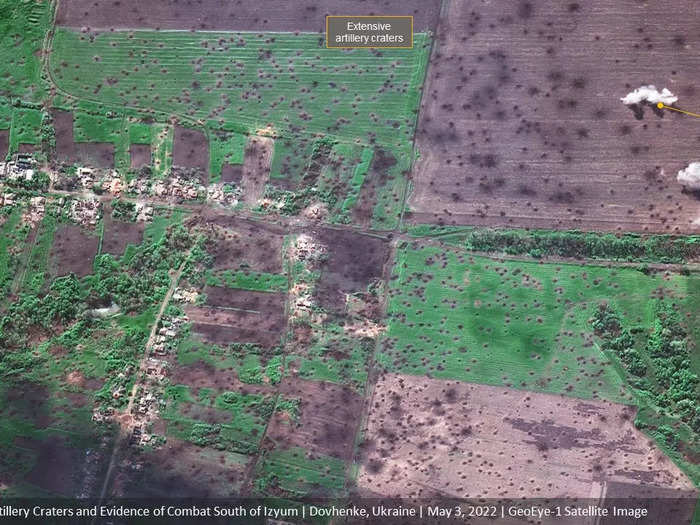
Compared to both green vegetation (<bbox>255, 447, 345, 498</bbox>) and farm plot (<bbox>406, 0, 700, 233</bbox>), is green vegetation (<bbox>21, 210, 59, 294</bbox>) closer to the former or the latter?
green vegetation (<bbox>255, 447, 345, 498</bbox>)

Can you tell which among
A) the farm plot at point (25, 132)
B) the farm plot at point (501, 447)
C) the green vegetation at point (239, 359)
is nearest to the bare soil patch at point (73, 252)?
the farm plot at point (25, 132)

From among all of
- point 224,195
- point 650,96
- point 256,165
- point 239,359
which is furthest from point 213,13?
point 650,96

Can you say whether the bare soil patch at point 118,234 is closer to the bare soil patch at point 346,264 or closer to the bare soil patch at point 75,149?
the bare soil patch at point 75,149

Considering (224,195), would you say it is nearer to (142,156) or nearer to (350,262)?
(142,156)

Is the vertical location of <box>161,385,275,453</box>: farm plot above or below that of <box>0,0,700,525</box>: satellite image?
below

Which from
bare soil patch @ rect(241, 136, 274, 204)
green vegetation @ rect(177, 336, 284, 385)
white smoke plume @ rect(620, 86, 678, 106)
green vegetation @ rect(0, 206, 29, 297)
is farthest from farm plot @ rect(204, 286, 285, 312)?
white smoke plume @ rect(620, 86, 678, 106)

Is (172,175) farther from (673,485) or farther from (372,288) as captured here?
(673,485)
